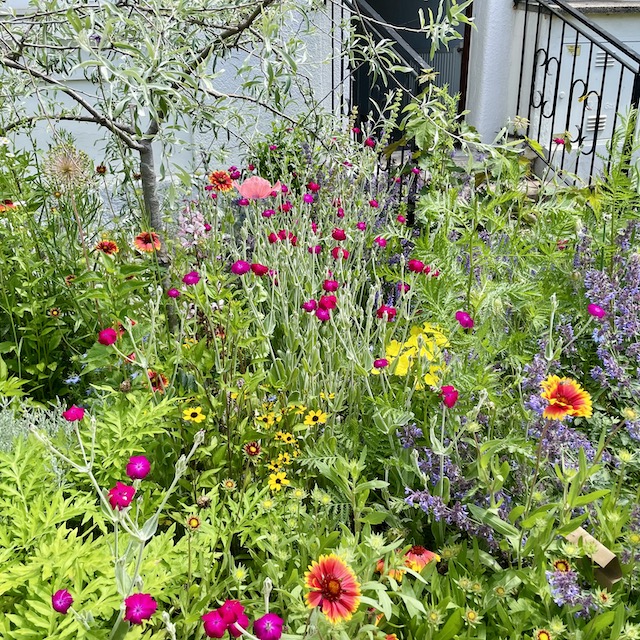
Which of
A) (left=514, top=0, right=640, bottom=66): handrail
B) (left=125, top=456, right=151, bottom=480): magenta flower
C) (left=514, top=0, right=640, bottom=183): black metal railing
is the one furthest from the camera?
(left=514, top=0, right=640, bottom=183): black metal railing

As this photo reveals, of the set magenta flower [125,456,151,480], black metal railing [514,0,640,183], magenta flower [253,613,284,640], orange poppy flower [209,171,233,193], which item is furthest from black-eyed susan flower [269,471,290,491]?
black metal railing [514,0,640,183]

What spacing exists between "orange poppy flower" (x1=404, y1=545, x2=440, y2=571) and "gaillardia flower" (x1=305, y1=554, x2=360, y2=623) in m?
0.41

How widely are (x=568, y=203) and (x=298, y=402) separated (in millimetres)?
1653

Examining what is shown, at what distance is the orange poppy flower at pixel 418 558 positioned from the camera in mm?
1502

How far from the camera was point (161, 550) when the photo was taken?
1445 mm

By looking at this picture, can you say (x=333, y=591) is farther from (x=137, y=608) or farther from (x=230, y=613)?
(x=137, y=608)

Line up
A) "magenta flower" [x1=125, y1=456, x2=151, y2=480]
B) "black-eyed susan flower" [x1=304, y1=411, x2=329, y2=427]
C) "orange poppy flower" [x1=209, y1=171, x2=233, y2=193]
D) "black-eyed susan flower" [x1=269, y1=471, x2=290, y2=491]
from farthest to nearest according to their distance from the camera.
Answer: "orange poppy flower" [x1=209, y1=171, x2=233, y2=193]
"black-eyed susan flower" [x1=304, y1=411, x2=329, y2=427]
"black-eyed susan flower" [x1=269, y1=471, x2=290, y2=491]
"magenta flower" [x1=125, y1=456, x2=151, y2=480]

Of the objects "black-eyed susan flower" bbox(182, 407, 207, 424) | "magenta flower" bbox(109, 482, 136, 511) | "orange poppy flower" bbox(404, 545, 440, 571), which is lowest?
"orange poppy flower" bbox(404, 545, 440, 571)

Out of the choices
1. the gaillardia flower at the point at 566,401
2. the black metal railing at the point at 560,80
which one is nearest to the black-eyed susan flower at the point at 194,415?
the gaillardia flower at the point at 566,401

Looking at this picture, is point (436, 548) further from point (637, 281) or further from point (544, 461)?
point (637, 281)

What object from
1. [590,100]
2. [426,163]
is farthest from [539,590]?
[590,100]

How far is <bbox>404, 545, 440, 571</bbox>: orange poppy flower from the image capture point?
150 cm

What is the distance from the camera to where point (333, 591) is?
1.10 metres

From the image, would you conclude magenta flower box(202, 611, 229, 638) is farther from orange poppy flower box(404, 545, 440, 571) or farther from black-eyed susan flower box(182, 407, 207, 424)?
black-eyed susan flower box(182, 407, 207, 424)
